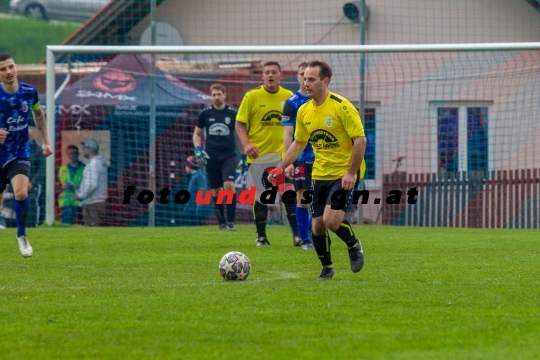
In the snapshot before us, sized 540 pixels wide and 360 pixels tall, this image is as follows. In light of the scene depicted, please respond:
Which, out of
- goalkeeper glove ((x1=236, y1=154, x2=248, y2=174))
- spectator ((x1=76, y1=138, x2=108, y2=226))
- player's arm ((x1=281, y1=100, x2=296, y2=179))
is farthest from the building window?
player's arm ((x1=281, y1=100, x2=296, y2=179))

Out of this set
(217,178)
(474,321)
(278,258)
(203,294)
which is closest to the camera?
(474,321)

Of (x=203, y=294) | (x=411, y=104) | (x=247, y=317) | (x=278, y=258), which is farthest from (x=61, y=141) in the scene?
(x=247, y=317)

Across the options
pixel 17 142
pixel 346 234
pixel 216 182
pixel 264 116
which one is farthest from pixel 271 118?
pixel 346 234

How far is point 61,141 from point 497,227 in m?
8.38

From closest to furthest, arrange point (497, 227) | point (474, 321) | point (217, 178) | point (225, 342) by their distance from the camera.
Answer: point (225, 342) < point (474, 321) < point (217, 178) < point (497, 227)

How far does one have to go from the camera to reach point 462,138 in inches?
727

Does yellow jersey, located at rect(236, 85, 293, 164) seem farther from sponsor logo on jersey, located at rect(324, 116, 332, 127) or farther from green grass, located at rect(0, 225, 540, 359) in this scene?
sponsor logo on jersey, located at rect(324, 116, 332, 127)

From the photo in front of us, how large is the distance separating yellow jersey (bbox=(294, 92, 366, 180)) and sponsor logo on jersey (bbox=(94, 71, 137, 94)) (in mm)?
11073

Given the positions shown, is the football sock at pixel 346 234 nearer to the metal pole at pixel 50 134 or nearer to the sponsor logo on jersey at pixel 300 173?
the sponsor logo on jersey at pixel 300 173

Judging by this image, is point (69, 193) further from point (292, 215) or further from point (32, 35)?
point (32, 35)

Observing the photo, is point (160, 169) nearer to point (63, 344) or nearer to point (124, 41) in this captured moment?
point (124, 41)

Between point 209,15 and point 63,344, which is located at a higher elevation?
point 209,15

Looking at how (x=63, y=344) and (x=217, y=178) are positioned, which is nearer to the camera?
(x=63, y=344)

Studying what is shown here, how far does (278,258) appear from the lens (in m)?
10.8
